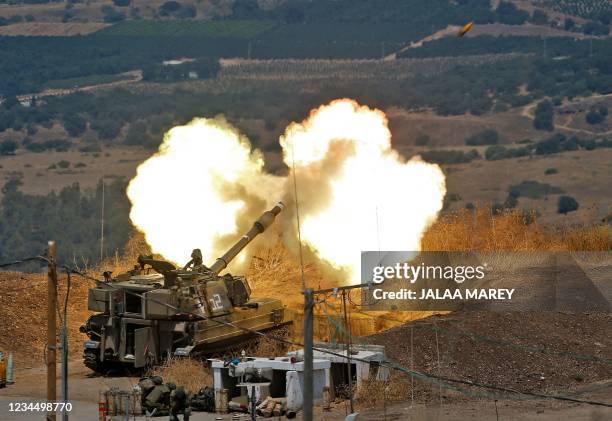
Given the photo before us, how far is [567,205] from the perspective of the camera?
3957 inches

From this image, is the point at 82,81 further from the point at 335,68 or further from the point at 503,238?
the point at 503,238

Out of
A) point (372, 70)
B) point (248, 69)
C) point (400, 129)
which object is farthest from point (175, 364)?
point (248, 69)

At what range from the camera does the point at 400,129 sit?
131m

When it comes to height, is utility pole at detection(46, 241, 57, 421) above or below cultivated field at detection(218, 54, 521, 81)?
below

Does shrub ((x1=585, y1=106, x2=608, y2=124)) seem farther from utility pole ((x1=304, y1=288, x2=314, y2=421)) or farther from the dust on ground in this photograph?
utility pole ((x1=304, y1=288, x2=314, y2=421))

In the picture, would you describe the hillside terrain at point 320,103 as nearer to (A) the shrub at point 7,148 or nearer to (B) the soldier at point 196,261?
(A) the shrub at point 7,148

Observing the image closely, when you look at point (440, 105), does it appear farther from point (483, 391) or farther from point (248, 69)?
point (483, 391)

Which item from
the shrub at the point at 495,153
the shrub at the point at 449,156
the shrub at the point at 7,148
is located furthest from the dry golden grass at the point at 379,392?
the shrub at the point at 7,148

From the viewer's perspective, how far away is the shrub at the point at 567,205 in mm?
100000

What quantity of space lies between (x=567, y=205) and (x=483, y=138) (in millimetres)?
35270

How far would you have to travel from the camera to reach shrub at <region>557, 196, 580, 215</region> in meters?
100

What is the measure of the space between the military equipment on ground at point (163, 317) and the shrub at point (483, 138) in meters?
95.2

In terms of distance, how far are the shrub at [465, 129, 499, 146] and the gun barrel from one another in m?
90.9

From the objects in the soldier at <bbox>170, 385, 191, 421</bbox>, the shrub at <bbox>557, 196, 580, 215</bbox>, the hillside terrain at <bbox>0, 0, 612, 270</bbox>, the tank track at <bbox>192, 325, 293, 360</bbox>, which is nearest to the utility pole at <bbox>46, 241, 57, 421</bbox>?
the soldier at <bbox>170, 385, 191, 421</bbox>
